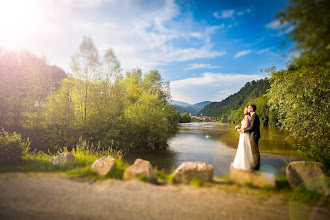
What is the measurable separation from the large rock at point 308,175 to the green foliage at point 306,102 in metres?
5.43

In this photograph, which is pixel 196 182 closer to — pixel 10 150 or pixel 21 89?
pixel 10 150

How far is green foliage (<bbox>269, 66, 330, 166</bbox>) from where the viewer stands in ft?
37.8

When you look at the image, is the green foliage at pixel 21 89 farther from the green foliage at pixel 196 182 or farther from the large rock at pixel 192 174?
the green foliage at pixel 196 182

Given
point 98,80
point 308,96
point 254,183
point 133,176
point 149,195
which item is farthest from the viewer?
point 98,80

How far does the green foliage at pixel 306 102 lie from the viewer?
11516 millimetres

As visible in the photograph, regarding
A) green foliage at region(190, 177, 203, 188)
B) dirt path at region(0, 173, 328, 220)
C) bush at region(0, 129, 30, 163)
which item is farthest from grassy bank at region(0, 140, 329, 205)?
bush at region(0, 129, 30, 163)

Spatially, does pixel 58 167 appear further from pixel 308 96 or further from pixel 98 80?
pixel 308 96

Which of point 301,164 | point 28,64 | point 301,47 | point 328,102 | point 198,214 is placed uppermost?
point 28,64

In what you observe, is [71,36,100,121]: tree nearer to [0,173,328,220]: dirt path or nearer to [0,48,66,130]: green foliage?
[0,48,66,130]: green foliage

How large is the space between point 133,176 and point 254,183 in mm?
3884

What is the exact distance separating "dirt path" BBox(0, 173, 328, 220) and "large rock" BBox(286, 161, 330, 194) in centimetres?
151

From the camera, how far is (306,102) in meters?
12.9

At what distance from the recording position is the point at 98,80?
1767 cm

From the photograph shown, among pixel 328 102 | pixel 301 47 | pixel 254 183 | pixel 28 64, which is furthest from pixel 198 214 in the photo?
pixel 28 64
